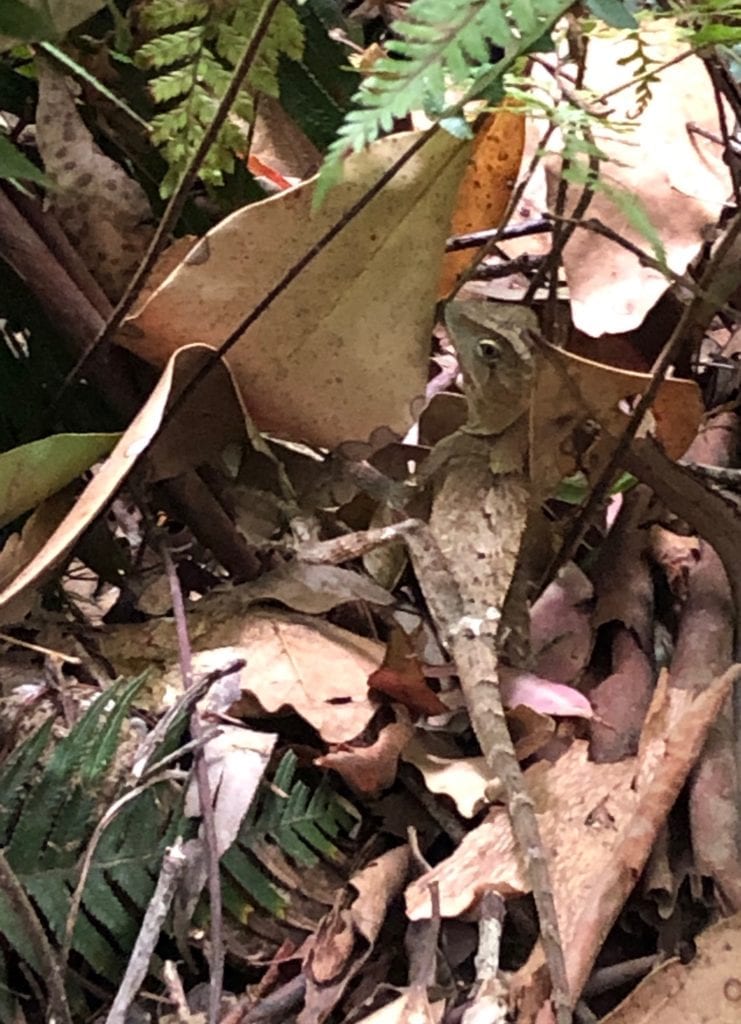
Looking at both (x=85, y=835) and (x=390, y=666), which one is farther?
(x=390, y=666)

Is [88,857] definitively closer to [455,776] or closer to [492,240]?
[455,776]

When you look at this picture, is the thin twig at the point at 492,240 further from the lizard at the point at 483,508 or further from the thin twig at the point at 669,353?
the thin twig at the point at 669,353

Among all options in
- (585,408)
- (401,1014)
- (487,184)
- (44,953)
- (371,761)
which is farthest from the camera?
(487,184)

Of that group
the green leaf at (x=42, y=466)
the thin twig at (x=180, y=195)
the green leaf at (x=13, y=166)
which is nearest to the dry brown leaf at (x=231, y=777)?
the green leaf at (x=42, y=466)

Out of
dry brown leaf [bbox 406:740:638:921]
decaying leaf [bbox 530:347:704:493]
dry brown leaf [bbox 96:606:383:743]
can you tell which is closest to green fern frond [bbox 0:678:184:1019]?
dry brown leaf [bbox 96:606:383:743]

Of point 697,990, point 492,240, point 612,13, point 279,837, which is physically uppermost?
point 612,13

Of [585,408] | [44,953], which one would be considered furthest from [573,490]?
[44,953]

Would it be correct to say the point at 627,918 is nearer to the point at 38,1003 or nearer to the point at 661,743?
the point at 661,743
